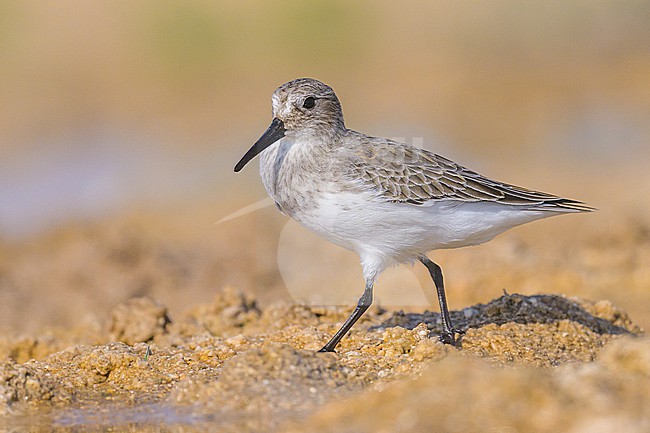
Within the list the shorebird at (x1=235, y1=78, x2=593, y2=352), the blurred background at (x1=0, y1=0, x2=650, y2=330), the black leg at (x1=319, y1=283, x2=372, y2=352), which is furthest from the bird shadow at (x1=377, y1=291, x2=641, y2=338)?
the blurred background at (x1=0, y1=0, x2=650, y2=330)

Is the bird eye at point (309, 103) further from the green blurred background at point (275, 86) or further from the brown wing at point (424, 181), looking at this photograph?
the green blurred background at point (275, 86)

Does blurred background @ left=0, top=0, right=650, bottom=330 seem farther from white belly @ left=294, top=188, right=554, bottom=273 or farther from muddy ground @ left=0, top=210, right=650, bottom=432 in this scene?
white belly @ left=294, top=188, right=554, bottom=273

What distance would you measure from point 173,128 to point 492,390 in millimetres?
15482

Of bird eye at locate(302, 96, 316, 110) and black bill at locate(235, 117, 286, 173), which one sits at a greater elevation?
bird eye at locate(302, 96, 316, 110)

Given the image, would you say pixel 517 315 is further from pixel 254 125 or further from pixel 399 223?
pixel 254 125

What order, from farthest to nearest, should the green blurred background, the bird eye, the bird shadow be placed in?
the green blurred background < the bird shadow < the bird eye

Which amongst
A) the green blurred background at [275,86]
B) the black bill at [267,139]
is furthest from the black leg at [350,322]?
the green blurred background at [275,86]

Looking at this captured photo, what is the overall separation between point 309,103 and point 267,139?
40 centimetres

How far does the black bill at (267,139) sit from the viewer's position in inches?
262

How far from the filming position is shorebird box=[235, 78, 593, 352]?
6375mm

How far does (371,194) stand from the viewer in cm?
640

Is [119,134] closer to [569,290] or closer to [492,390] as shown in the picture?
[569,290]

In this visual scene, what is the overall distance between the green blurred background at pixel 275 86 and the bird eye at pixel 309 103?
739 centimetres

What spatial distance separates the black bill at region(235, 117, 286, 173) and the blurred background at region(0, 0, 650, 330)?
315cm
